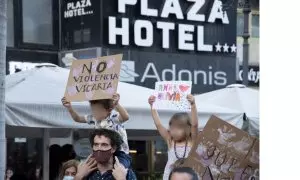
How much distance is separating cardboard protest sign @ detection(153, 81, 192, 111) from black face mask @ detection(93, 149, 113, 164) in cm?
193

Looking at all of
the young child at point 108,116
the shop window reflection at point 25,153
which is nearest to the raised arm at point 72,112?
the young child at point 108,116

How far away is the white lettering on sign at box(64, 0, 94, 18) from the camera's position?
52.6 ft

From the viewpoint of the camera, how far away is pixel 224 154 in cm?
547

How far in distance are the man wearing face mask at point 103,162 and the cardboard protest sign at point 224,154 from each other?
3.76 ft

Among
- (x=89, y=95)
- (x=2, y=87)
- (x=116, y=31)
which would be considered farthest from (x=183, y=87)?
(x=116, y=31)

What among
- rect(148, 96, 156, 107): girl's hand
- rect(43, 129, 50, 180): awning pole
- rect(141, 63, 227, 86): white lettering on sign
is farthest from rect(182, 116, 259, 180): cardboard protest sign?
rect(141, 63, 227, 86): white lettering on sign

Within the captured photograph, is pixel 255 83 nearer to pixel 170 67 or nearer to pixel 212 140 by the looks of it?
pixel 170 67

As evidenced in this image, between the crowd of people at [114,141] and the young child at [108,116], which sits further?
the young child at [108,116]

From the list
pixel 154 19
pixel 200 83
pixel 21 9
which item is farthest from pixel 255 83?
pixel 21 9

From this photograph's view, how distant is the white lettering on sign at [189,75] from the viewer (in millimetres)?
16672

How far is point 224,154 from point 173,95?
98 cm

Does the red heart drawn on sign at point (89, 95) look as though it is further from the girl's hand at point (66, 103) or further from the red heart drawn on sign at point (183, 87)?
the red heart drawn on sign at point (183, 87)

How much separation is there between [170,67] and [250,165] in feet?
38.2

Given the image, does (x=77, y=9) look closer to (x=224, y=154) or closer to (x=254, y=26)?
(x=254, y=26)
